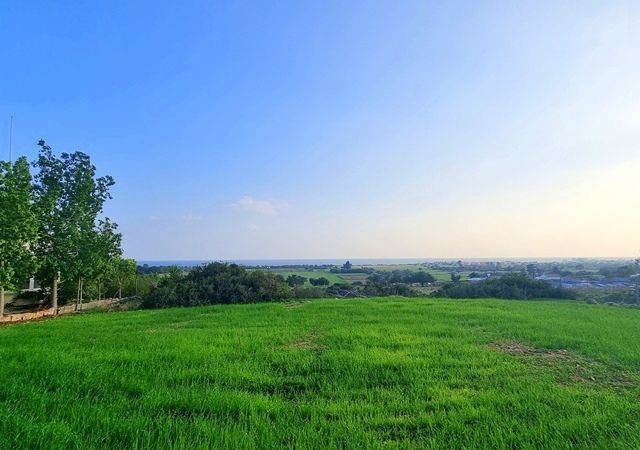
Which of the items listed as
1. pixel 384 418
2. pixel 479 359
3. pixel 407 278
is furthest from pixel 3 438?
pixel 407 278

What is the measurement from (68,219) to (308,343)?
1606 cm

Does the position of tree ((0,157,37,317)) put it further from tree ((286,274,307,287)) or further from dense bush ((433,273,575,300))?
dense bush ((433,273,575,300))

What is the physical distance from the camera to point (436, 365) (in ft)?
22.0

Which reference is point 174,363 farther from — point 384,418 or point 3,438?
point 384,418

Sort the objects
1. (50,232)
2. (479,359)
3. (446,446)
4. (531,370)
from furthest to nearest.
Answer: (50,232) < (479,359) < (531,370) < (446,446)

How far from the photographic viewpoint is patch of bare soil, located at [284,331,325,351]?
8.27 metres

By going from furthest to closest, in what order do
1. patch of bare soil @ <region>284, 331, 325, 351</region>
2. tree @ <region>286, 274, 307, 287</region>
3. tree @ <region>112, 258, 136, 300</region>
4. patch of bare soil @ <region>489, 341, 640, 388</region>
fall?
tree @ <region>286, 274, 307, 287</region> → tree @ <region>112, 258, 136, 300</region> → patch of bare soil @ <region>284, 331, 325, 351</region> → patch of bare soil @ <region>489, 341, 640, 388</region>

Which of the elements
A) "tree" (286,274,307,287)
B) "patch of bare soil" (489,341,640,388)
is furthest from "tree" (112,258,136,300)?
"patch of bare soil" (489,341,640,388)

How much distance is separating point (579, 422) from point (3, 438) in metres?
5.42

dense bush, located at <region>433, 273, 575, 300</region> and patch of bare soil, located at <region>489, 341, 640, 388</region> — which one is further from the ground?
patch of bare soil, located at <region>489, 341, 640, 388</region>

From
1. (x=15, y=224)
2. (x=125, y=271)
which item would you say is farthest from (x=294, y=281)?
(x=15, y=224)

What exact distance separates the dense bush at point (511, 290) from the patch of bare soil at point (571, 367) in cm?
2022

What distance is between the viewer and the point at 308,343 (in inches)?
345

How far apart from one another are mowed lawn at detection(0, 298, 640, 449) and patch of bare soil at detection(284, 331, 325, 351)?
0.04 m
